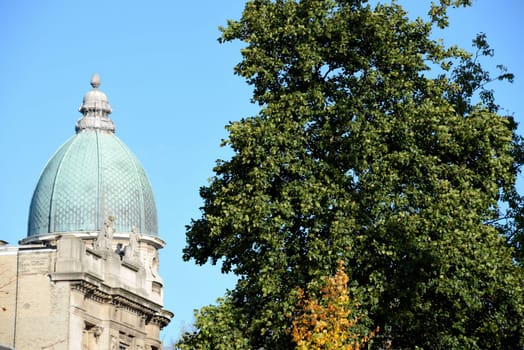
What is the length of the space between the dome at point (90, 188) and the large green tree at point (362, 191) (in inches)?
1337

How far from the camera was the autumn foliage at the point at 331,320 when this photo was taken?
3712 cm

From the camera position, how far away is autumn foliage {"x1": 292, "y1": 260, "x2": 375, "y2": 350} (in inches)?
1462

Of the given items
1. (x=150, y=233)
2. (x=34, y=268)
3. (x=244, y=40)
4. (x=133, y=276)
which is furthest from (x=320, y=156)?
(x=150, y=233)

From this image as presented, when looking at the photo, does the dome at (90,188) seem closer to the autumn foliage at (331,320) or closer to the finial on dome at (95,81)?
the finial on dome at (95,81)

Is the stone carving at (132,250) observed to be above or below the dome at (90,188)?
below

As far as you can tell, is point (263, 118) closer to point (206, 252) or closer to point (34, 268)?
point (206, 252)

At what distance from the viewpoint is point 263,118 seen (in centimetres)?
4147

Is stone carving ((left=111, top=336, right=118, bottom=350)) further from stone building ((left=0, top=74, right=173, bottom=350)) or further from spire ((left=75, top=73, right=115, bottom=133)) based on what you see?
spire ((left=75, top=73, right=115, bottom=133))

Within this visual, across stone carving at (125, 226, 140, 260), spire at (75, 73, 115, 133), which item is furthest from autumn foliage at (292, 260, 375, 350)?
spire at (75, 73, 115, 133)

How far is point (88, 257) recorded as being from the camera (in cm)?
5947

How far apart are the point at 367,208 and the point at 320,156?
2256mm

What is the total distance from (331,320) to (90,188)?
41.0m

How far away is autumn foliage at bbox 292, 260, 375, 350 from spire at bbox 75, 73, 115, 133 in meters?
42.6

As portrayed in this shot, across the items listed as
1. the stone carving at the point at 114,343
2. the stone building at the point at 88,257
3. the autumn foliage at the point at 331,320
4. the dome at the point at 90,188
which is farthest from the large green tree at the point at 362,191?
the dome at the point at 90,188
